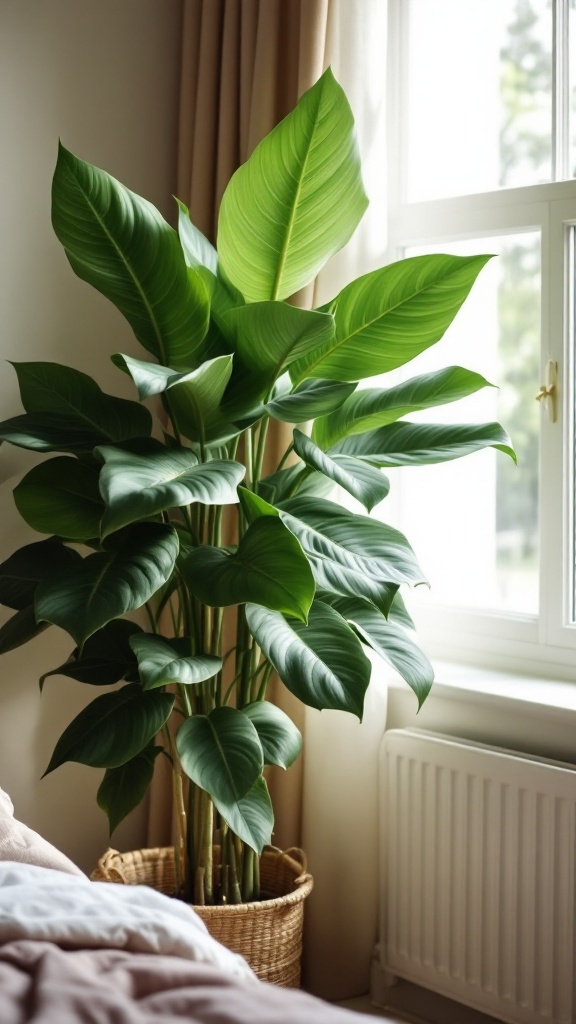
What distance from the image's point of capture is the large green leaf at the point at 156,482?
142 centimetres

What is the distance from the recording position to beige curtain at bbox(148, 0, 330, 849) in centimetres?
226

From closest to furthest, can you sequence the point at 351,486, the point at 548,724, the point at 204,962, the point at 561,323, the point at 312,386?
the point at 204,962 → the point at 351,486 → the point at 312,386 → the point at 548,724 → the point at 561,323

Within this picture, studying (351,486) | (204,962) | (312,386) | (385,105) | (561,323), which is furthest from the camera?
(385,105)

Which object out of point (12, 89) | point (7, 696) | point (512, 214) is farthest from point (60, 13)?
point (7, 696)

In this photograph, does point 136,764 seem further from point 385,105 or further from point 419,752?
point 385,105

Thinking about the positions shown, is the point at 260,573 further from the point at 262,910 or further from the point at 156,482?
the point at 262,910

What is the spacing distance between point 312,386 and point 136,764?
2.41 ft

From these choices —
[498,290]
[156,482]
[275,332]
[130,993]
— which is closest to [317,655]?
[156,482]

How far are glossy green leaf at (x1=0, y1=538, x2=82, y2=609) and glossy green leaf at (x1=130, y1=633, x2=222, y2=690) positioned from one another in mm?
216

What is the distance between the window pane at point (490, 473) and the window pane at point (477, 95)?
157mm

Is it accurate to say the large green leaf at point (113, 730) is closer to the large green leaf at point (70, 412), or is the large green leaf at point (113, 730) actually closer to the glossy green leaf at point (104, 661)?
the glossy green leaf at point (104, 661)

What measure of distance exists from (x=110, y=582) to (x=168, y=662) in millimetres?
193

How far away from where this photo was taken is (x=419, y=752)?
2.14 meters

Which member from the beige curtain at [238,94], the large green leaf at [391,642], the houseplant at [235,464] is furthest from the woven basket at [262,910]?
the large green leaf at [391,642]
